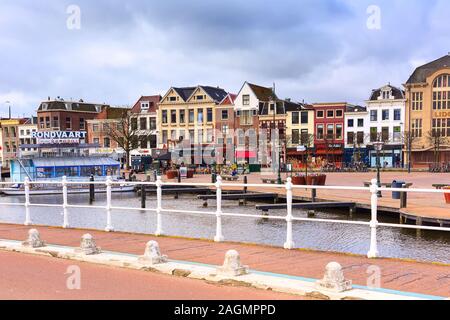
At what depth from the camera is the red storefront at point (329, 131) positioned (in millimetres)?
70750

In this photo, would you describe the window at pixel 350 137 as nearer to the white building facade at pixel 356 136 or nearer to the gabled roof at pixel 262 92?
the white building facade at pixel 356 136

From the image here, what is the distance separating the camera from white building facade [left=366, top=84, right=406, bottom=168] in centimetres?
6881

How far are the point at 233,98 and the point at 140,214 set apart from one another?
54.7 metres

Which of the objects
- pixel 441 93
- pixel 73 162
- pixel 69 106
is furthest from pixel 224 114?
pixel 73 162

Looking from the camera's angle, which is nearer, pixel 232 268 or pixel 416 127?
pixel 232 268

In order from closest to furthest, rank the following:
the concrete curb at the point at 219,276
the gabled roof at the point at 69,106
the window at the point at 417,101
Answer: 1. the concrete curb at the point at 219,276
2. the window at the point at 417,101
3. the gabled roof at the point at 69,106

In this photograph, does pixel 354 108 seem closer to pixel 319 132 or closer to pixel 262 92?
pixel 319 132

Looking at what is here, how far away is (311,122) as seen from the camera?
71.9 metres

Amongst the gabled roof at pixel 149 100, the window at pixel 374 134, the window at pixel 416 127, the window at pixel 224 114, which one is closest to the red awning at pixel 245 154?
the window at pixel 224 114

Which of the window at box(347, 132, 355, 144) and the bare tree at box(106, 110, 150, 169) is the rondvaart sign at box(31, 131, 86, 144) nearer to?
the bare tree at box(106, 110, 150, 169)

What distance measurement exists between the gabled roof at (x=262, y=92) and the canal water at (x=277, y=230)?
48.4 metres

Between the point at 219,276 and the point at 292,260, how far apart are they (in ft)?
5.89

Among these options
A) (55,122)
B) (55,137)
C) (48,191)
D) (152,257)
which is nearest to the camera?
(152,257)
